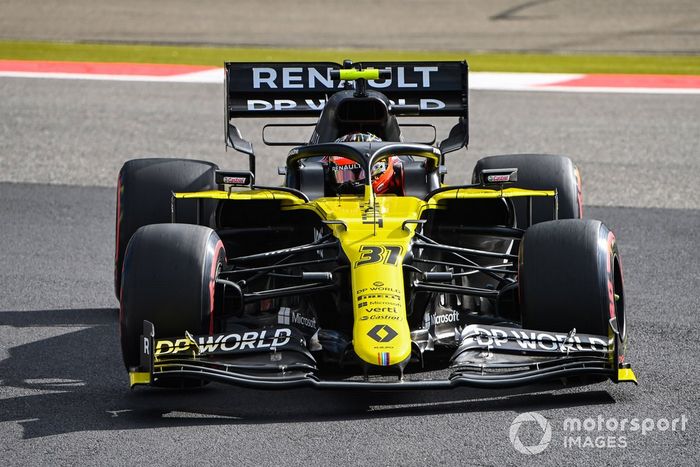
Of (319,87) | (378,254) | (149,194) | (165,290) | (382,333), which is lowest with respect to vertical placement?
(382,333)

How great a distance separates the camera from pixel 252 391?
6359mm

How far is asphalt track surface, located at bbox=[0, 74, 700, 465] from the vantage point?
18.0ft

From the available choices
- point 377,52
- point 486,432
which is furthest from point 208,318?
point 377,52

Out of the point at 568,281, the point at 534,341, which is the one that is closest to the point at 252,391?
the point at 534,341

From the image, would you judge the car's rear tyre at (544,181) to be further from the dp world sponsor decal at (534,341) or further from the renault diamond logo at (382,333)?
the renault diamond logo at (382,333)

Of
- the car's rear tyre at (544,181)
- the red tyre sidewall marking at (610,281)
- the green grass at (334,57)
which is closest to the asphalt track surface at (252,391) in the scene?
the red tyre sidewall marking at (610,281)

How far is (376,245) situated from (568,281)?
981mm

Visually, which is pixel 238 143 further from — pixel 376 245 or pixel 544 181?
pixel 376 245

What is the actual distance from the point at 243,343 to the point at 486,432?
122 centimetres

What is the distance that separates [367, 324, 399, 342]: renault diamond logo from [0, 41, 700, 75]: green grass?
46.4 feet

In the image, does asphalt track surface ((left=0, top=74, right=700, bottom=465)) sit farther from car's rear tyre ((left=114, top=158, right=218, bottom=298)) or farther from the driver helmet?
the driver helmet

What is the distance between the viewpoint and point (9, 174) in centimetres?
1303

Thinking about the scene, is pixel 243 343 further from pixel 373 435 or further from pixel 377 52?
pixel 377 52

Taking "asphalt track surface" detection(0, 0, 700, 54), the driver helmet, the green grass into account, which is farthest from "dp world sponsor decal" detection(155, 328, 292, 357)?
"asphalt track surface" detection(0, 0, 700, 54)
